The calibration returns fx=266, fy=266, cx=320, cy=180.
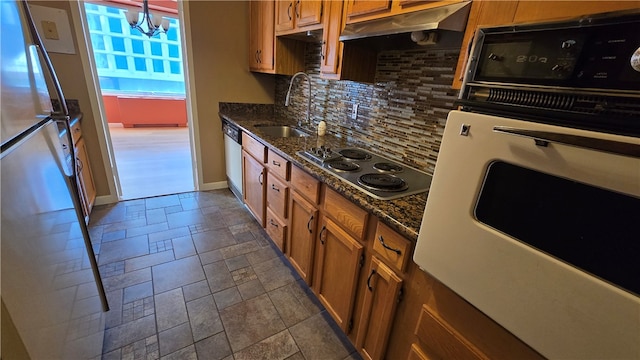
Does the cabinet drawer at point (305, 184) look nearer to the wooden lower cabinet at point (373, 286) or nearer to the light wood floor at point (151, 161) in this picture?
the wooden lower cabinet at point (373, 286)

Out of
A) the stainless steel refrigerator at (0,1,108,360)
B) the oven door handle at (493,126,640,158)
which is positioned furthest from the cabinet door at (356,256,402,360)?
the stainless steel refrigerator at (0,1,108,360)

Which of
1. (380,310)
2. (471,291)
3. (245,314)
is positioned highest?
(471,291)

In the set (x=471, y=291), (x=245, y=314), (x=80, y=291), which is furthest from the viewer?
(x=245, y=314)

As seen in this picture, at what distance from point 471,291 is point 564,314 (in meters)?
0.19

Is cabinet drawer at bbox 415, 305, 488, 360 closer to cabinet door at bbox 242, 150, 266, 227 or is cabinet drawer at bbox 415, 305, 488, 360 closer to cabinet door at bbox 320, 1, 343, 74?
cabinet door at bbox 320, 1, 343, 74

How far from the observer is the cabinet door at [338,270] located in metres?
1.27

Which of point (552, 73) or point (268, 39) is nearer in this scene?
point (552, 73)

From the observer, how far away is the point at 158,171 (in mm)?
3717

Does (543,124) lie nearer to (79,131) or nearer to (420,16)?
(420,16)

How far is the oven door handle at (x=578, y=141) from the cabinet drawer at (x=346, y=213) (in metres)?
0.69

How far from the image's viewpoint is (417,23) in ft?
3.46

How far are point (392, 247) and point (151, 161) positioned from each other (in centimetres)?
425

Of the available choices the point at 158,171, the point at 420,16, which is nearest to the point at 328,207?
the point at 420,16

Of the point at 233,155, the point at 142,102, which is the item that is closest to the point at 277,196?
the point at 233,155
